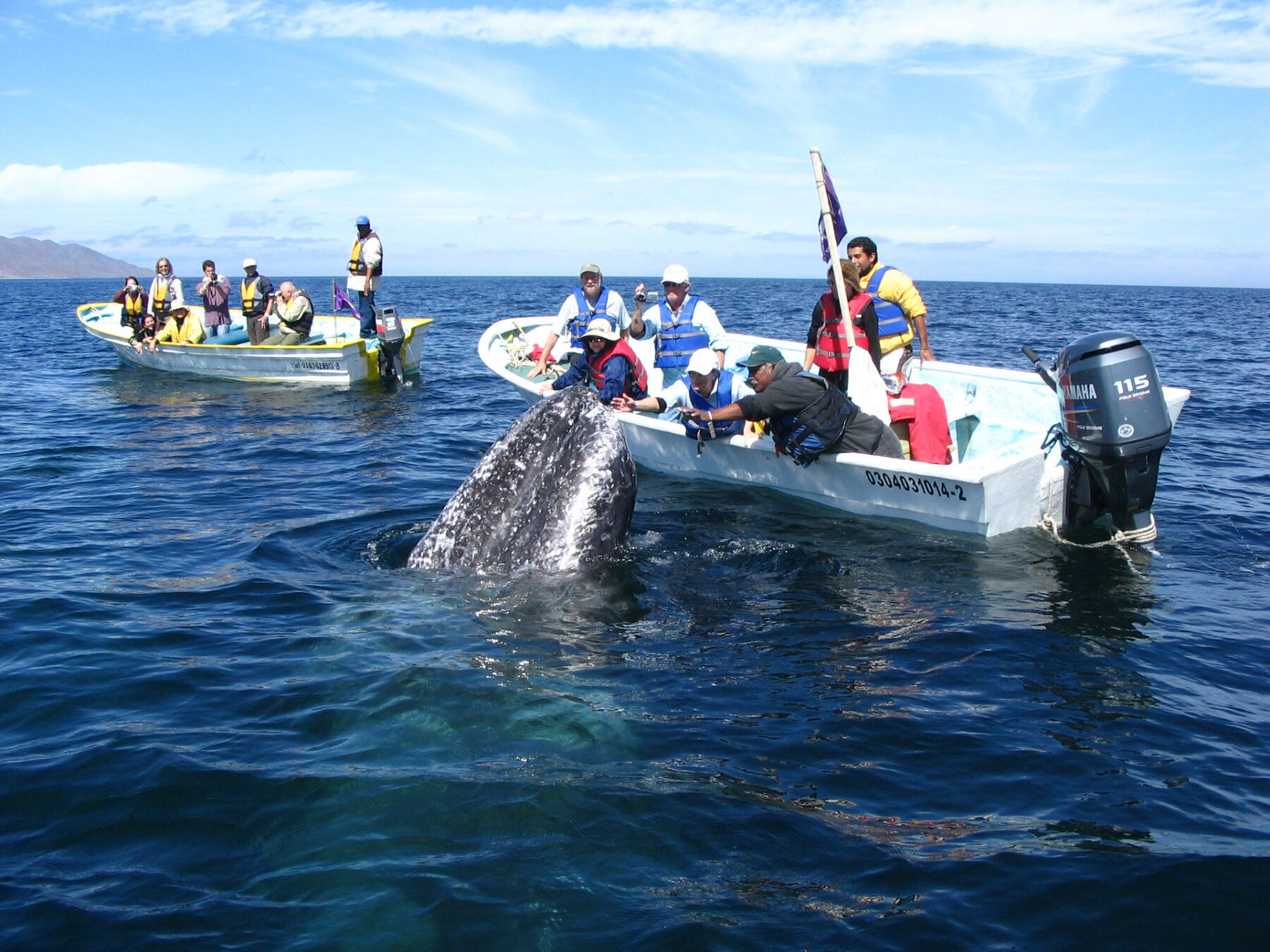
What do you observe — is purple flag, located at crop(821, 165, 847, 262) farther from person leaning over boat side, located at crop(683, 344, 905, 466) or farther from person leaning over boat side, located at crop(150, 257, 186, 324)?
person leaning over boat side, located at crop(150, 257, 186, 324)

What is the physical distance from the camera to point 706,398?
9.78 m

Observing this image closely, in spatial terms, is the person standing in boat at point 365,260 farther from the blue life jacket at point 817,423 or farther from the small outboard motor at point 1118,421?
the small outboard motor at point 1118,421

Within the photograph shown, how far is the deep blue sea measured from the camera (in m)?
3.71

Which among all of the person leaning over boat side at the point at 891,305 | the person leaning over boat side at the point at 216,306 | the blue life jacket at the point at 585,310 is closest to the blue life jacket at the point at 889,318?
the person leaning over boat side at the point at 891,305

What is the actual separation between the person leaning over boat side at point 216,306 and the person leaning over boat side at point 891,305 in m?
14.7

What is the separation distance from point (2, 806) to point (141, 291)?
19407 mm

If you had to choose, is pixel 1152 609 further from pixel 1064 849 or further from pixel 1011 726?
pixel 1064 849

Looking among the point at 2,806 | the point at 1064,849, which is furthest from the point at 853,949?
the point at 2,806

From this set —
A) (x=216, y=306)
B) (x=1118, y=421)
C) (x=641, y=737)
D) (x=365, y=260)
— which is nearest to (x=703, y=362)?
(x=1118, y=421)

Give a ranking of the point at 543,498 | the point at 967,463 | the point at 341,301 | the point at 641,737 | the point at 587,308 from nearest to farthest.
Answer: the point at 641,737, the point at 543,498, the point at 967,463, the point at 587,308, the point at 341,301

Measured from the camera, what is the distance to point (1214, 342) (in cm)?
2922

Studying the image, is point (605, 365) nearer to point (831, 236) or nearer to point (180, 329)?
point (831, 236)

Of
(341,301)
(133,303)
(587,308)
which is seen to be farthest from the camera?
(133,303)

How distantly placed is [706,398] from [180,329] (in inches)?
592
